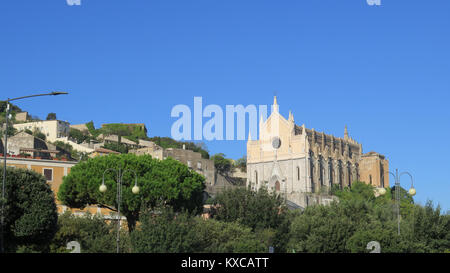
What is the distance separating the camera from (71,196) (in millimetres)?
47125

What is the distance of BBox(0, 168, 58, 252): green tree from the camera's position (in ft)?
100

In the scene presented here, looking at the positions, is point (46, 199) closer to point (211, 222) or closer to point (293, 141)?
point (211, 222)

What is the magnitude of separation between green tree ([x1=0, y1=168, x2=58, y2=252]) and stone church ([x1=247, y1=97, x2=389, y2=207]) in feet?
196

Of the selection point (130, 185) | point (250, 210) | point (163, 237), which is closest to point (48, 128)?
point (130, 185)

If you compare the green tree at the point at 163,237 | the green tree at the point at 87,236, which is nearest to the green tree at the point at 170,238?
the green tree at the point at 163,237

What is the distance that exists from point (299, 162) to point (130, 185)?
5509 cm

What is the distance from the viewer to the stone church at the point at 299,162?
97062mm

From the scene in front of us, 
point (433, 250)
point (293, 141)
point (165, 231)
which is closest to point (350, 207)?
point (433, 250)

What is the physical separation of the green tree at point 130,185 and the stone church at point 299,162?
41.8 m

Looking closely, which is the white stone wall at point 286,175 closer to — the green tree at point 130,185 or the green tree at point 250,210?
the green tree at point 250,210

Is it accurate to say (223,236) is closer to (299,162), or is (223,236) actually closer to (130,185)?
(130,185)

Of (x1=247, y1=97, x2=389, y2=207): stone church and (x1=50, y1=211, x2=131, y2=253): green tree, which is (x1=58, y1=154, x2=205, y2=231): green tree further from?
(x1=247, y1=97, x2=389, y2=207): stone church

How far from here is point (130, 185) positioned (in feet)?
152

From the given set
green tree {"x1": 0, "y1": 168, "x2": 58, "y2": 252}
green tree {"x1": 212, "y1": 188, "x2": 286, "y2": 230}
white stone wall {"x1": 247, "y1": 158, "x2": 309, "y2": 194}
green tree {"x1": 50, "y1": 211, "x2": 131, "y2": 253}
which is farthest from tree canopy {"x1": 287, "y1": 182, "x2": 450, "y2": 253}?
white stone wall {"x1": 247, "y1": 158, "x2": 309, "y2": 194}
